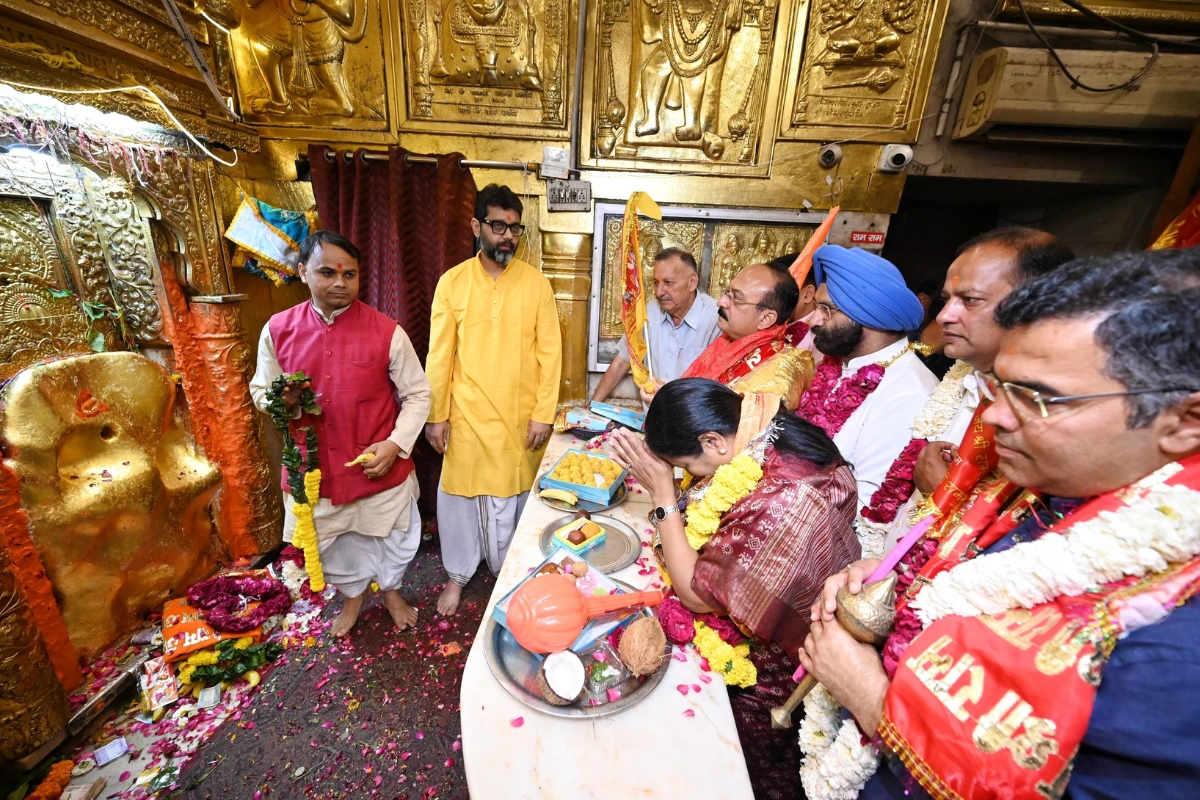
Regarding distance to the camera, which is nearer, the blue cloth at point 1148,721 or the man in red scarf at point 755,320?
the blue cloth at point 1148,721

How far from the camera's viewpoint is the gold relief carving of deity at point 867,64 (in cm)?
318

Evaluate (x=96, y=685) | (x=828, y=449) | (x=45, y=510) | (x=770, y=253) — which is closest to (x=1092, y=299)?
(x=828, y=449)

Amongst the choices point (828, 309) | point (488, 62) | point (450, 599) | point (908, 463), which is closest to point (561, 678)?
point (908, 463)

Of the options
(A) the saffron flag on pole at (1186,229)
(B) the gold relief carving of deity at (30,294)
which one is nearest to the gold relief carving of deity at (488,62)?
(B) the gold relief carving of deity at (30,294)

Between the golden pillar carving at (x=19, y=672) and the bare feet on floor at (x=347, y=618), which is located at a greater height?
the golden pillar carving at (x=19, y=672)

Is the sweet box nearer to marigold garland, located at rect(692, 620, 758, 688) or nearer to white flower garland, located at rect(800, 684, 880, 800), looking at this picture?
marigold garland, located at rect(692, 620, 758, 688)

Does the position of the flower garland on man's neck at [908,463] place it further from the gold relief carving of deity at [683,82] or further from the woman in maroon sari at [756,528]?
the gold relief carving of deity at [683,82]

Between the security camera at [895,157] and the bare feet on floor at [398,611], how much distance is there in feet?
16.1

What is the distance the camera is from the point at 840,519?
131cm

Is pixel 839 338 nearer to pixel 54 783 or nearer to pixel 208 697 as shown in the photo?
pixel 208 697

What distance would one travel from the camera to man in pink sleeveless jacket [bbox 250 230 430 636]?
2.23 meters

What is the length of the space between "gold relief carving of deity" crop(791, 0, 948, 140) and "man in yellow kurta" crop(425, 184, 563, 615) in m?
2.62

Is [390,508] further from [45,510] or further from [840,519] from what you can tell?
[840,519]

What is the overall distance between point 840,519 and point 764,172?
320 centimetres
